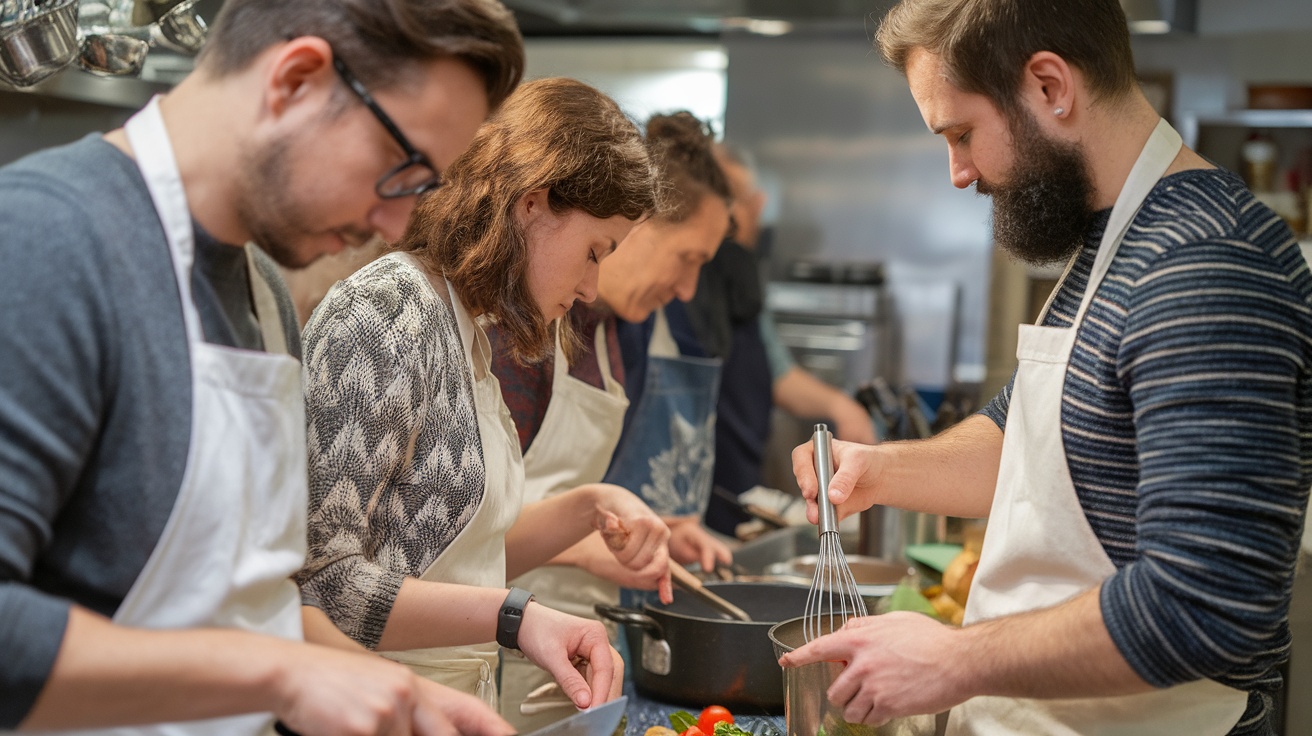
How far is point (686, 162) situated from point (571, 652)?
1140 millimetres

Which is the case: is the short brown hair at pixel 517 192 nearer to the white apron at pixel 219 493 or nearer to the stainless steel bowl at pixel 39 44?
the white apron at pixel 219 493

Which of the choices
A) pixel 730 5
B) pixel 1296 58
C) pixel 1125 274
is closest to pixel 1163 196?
pixel 1125 274

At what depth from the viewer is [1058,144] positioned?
1.17m

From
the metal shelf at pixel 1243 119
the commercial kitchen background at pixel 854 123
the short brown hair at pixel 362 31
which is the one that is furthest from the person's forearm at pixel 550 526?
the metal shelf at pixel 1243 119

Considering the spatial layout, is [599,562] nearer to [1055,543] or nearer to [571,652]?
[571,652]

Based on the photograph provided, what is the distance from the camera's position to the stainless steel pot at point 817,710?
117cm

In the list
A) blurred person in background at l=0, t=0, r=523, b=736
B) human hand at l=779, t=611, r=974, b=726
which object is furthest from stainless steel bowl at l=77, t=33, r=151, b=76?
human hand at l=779, t=611, r=974, b=726

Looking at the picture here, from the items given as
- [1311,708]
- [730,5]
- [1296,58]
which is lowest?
[1311,708]

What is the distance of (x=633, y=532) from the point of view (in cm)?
155

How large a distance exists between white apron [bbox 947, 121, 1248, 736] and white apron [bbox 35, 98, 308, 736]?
71cm

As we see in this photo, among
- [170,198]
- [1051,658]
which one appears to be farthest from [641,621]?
[170,198]

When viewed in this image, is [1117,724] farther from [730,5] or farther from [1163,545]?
[730,5]

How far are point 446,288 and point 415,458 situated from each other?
23cm

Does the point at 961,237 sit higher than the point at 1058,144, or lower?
lower
